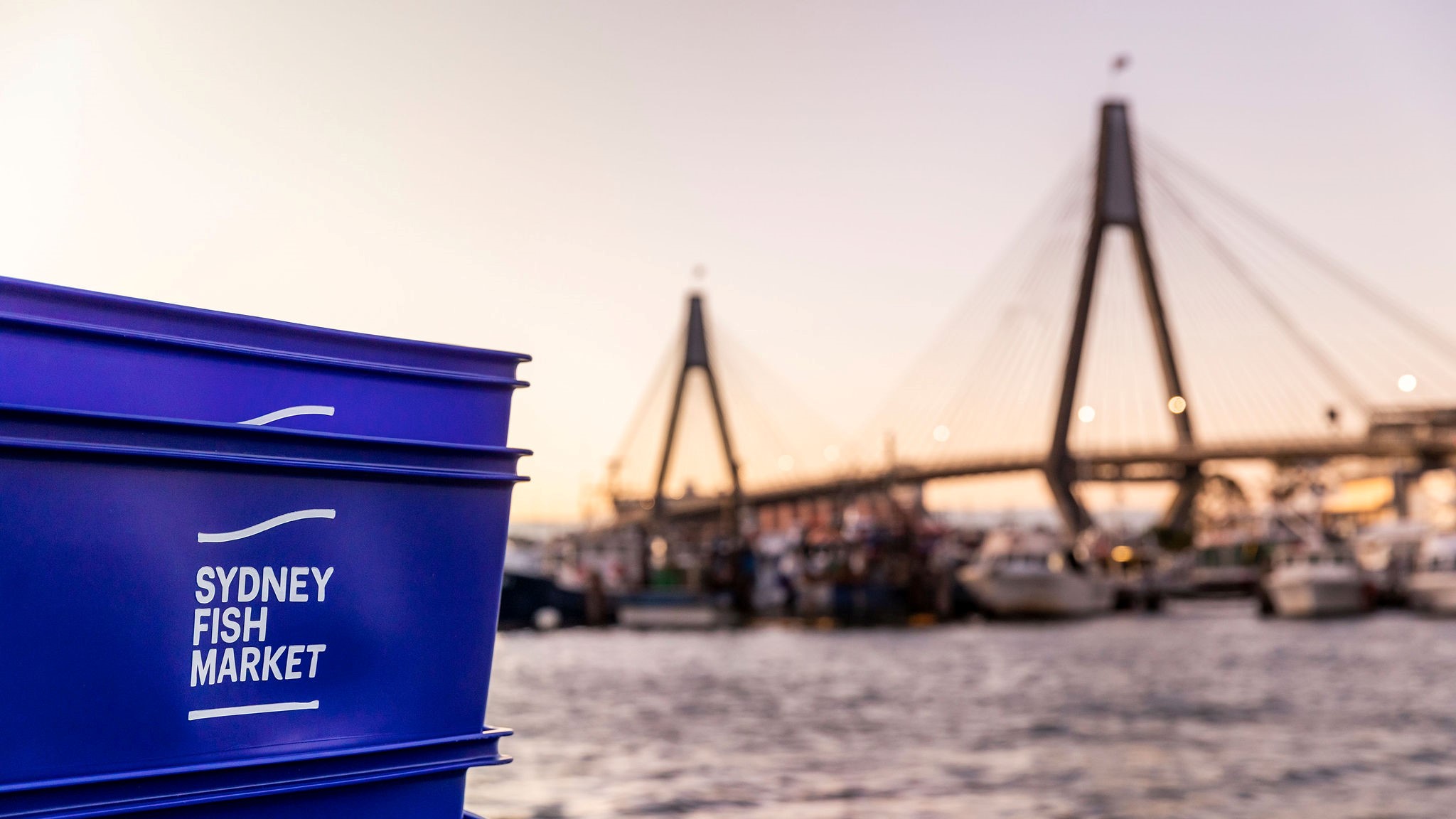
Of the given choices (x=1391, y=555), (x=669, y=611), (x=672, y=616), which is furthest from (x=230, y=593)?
(x=1391, y=555)

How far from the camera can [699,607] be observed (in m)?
54.0

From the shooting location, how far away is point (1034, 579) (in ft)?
175

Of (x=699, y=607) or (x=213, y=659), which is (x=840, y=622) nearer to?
(x=699, y=607)

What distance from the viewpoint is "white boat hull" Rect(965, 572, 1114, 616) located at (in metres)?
53.4

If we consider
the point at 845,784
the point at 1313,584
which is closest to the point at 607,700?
the point at 845,784

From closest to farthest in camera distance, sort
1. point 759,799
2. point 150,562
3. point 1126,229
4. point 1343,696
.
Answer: point 150,562
point 759,799
point 1343,696
point 1126,229

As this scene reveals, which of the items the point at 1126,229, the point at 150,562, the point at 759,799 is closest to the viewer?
the point at 150,562

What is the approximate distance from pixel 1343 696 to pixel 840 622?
36225mm

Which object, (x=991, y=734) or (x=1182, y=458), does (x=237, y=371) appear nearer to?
(x=991, y=734)

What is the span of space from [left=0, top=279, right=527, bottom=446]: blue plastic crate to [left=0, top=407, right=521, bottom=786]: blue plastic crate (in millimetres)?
45

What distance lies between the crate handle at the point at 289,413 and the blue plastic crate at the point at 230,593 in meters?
0.02

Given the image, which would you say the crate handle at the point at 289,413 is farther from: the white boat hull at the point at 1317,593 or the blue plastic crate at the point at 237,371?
the white boat hull at the point at 1317,593

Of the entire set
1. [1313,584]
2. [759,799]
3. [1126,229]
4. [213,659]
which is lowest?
[759,799]

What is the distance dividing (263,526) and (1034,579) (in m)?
52.7
